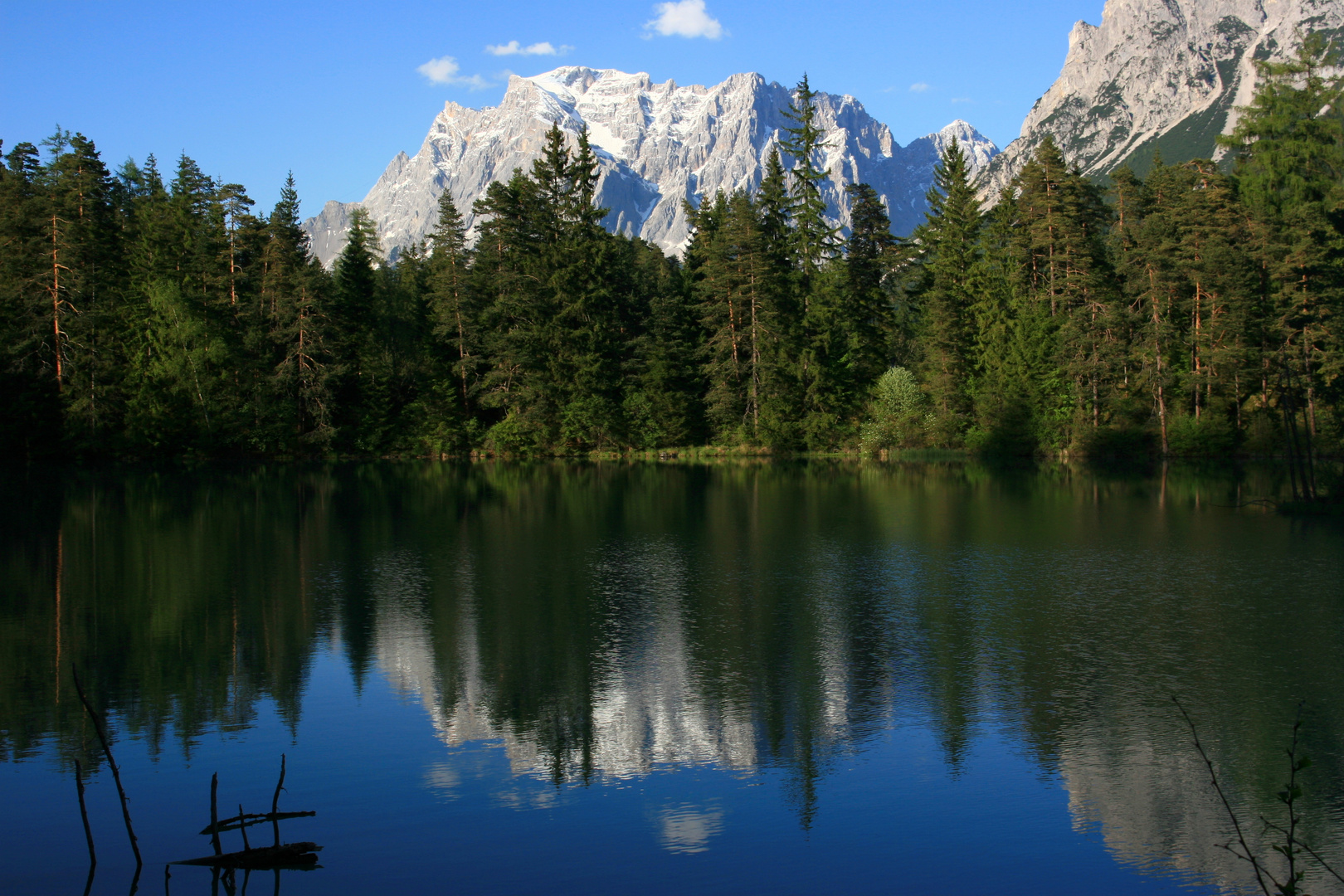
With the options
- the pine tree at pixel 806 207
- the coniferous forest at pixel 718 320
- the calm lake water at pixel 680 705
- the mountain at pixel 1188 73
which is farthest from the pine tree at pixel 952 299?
the mountain at pixel 1188 73

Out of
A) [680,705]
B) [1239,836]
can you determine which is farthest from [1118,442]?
[1239,836]

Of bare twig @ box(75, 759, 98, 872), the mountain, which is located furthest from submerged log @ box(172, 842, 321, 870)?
the mountain

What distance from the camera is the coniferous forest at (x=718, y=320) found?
168ft

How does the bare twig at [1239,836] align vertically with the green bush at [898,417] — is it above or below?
below

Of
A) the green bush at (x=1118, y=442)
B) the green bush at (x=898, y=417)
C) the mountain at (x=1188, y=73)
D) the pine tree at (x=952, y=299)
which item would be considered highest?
the mountain at (x=1188, y=73)

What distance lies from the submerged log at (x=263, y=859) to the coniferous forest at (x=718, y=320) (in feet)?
148

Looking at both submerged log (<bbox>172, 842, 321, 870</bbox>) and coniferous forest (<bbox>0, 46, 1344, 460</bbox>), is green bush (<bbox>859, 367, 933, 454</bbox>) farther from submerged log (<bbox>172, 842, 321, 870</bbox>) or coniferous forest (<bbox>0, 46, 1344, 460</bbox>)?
submerged log (<bbox>172, 842, 321, 870</bbox>)

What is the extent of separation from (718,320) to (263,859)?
191 feet

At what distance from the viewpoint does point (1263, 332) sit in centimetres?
4888

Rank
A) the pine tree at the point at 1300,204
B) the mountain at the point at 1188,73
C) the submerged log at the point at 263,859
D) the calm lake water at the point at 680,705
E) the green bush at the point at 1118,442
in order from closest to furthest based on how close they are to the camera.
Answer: the submerged log at the point at 263,859 < the calm lake water at the point at 680,705 < the pine tree at the point at 1300,204 < the green bush at the point at 1118,442 < the mountain at the point at 1188,73

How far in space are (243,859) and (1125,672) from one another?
10375mm

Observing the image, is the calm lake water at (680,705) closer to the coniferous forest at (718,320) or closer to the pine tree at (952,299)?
the coniferous forest at (718,320)

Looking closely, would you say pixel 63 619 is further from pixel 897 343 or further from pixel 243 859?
pixel 897 343

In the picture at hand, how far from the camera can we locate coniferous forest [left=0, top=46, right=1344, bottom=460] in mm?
51250
